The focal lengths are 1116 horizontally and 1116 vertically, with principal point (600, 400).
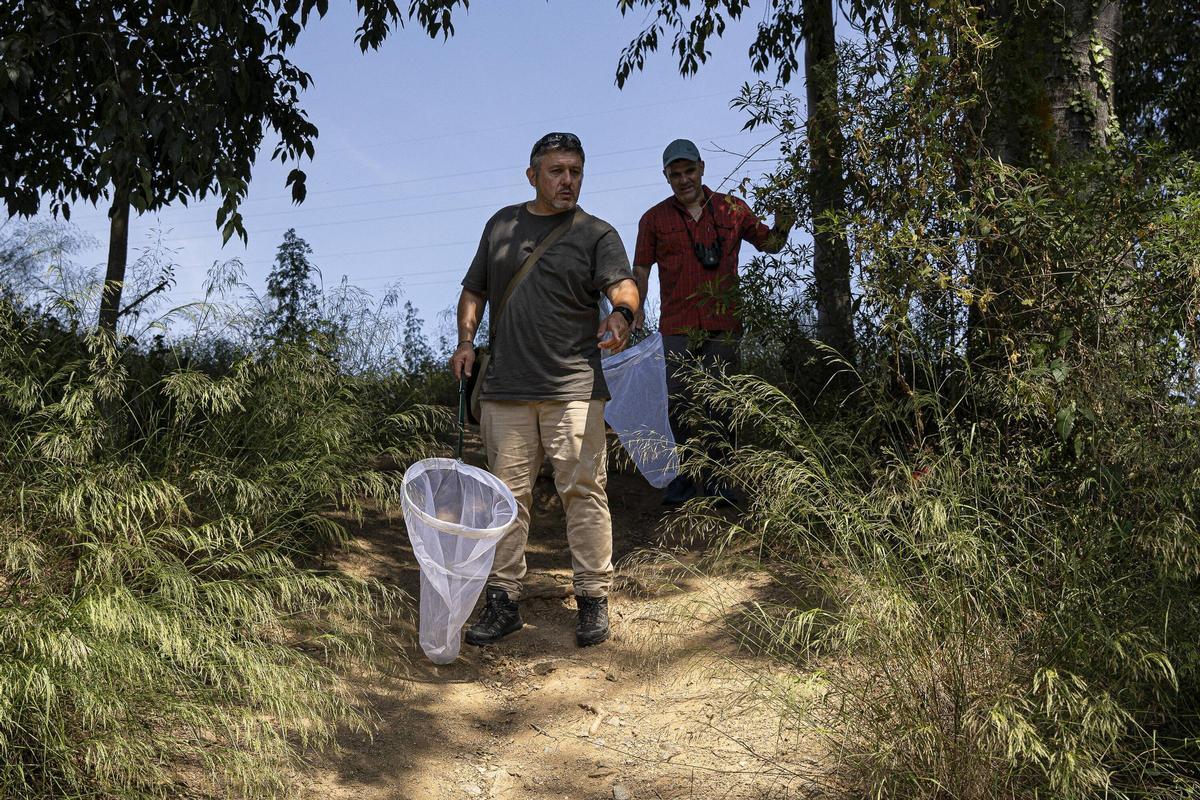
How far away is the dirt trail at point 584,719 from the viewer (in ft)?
11.9

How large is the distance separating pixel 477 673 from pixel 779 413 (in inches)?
66.1

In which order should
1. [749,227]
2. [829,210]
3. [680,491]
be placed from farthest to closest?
[680,491] < [749,227] < [829,210]

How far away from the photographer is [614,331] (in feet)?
13.8

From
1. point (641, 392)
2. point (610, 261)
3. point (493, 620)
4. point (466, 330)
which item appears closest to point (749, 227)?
point (641, 392)

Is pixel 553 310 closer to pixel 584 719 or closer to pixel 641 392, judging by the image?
pixel 641 392

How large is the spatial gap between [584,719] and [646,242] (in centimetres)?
255

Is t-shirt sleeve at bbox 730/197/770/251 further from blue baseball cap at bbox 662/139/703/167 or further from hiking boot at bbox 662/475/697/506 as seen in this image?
hiking boot at bbox 662/475/697/506

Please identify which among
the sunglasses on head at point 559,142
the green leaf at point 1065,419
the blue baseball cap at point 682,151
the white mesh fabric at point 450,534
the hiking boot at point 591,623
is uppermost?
the blue baseball cap at point 682,151

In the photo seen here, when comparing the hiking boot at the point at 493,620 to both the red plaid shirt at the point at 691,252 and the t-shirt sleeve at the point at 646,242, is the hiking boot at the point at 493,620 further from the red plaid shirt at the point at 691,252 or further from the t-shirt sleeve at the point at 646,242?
the t-shirt sleeve at the point at 646,242

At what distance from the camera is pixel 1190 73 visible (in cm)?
987

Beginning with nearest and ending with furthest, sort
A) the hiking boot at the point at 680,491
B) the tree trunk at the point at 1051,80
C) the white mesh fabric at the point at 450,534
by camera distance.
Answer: the white mesh fabric at the point at 450,534
the tree trunk at the point at 1051,80
the hiking boot at the point at 680,491

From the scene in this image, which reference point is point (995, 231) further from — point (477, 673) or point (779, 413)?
point (477, 673)

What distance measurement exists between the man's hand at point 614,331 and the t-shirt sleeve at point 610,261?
20 centimetres

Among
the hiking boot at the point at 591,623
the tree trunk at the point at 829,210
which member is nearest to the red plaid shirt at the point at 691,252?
the tree trunk at the point at 829,210
